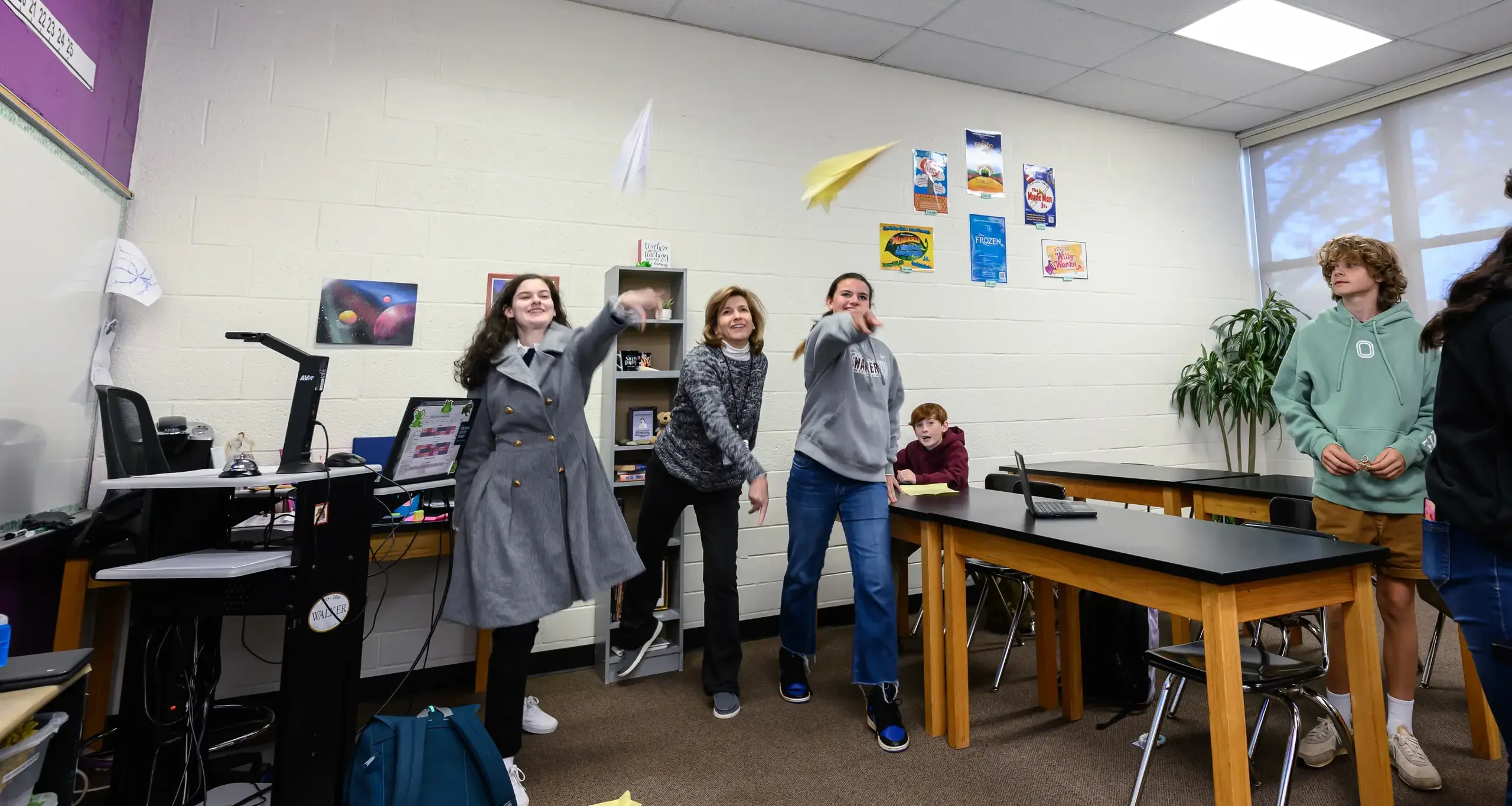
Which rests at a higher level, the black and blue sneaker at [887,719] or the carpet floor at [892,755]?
the black and blue sneaker at [887,719]

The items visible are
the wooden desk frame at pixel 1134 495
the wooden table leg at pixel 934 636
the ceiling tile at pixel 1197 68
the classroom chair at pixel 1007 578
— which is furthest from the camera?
the ceiling tile at pixel 1197 68

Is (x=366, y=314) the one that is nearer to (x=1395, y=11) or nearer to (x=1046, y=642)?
(x=1046, y=642)

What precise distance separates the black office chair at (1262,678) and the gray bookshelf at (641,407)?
1702mm

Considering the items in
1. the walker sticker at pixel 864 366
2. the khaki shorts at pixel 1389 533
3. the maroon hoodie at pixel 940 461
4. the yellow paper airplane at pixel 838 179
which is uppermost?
the yellow paper airplane at pixel 838 179

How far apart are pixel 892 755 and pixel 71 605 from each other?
2402 mm

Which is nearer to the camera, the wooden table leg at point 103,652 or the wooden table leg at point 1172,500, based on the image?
the wooden table leg at point 103,652

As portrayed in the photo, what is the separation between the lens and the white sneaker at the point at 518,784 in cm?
172

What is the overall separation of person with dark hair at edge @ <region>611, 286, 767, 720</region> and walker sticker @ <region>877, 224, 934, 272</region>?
136 centimetres

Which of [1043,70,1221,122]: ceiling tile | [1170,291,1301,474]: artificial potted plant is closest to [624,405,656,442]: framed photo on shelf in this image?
[1043,70,1221,122]: ceiling tile

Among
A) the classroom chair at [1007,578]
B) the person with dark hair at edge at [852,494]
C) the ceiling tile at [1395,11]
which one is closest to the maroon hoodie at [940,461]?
the classroom chair at [1007,578]

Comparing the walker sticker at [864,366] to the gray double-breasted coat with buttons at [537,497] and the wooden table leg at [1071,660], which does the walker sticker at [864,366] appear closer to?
the gray double-breasted coat with buttons at [537,497]

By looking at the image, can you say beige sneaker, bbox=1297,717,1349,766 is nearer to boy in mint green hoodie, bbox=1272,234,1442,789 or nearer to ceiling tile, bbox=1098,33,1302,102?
boy in mint green hoodie, bbox=1272,234,1442,789

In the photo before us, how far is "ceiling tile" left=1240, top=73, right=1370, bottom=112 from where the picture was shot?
4.02 m

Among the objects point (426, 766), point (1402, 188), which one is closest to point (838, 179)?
point (426, 766)
